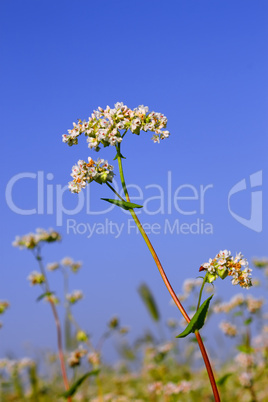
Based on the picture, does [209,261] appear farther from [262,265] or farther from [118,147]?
[262,265]

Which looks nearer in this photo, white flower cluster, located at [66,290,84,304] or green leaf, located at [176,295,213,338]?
green leaf, located at [176,295,213,338]

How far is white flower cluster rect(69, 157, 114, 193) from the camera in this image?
11.1 ft

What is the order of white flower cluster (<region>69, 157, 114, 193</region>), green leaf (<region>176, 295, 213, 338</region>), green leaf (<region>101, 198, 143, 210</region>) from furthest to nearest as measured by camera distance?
white flower cluster (<region>69, 157, 114, 193</region>) < green leaf (<region>101, 198, 143, 210</region>) < green leaf (<region>176, 295, 213, 338</region>)

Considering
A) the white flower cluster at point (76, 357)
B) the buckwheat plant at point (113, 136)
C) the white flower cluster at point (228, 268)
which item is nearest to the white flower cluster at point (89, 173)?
the buckwheat plant at point (113, 136)

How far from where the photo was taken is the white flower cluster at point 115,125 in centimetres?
334

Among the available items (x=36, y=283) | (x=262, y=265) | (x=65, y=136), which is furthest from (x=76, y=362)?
(x=262, y=265)

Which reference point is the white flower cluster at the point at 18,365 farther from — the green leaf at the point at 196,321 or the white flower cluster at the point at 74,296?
the green leaf at the point at 196,321

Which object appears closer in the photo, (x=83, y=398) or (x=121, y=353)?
(x=83, y=398)

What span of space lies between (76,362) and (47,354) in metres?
2.17

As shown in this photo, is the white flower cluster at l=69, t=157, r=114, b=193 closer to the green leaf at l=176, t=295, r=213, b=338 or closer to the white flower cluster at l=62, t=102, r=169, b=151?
the white flower cluster at l=62, t=102, r=169, b=151

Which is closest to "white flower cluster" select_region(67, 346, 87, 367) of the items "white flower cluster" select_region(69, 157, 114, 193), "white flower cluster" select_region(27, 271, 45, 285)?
"white flower cluster" select_region(27, 271, 45, 285)

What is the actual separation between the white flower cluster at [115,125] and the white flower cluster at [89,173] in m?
0.14

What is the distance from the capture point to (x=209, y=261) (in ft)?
10.3

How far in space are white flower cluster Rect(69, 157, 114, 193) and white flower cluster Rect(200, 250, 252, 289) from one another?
3.05ft
